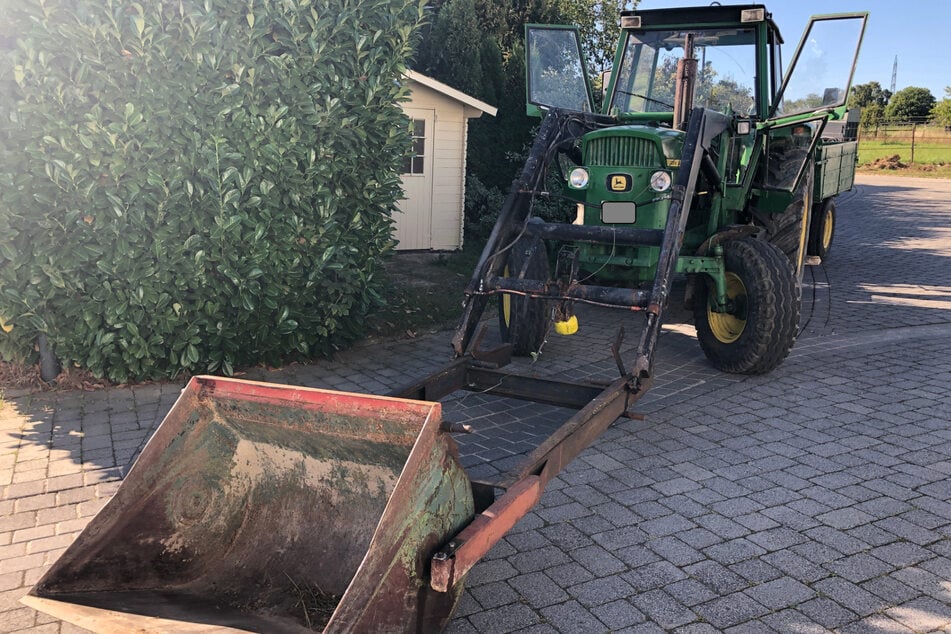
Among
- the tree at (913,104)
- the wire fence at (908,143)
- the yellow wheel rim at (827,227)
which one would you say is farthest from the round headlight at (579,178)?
the tree at (913,104)

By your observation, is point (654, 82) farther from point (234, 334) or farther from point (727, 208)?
point (234, 334)

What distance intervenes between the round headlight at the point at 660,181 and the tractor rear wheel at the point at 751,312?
875 mm

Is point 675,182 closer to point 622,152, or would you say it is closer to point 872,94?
point 622,152

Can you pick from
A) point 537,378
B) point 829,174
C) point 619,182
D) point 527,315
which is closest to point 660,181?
point 619,182

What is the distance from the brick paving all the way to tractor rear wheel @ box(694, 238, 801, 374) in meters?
0.23

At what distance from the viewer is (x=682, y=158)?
19.8 feet

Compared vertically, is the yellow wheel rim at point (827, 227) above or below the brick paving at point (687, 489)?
above

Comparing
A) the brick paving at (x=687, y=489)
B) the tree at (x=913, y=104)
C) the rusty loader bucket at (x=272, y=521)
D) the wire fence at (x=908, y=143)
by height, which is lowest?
the brick paving at (x=687, y=489)

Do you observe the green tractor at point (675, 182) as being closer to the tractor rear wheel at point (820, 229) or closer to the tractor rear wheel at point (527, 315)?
the tractor rear wheel at point (527, 315)

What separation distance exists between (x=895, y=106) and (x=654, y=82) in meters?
57.9

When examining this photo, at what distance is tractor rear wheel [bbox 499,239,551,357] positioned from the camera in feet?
22.6

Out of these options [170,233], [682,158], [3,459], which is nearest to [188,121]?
[170,233]

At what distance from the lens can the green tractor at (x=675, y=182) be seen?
6.02 m

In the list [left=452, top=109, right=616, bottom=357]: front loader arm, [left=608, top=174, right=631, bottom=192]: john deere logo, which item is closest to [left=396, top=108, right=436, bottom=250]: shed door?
[left=452, top=109, right=616, bottom=357]: front loader arm
